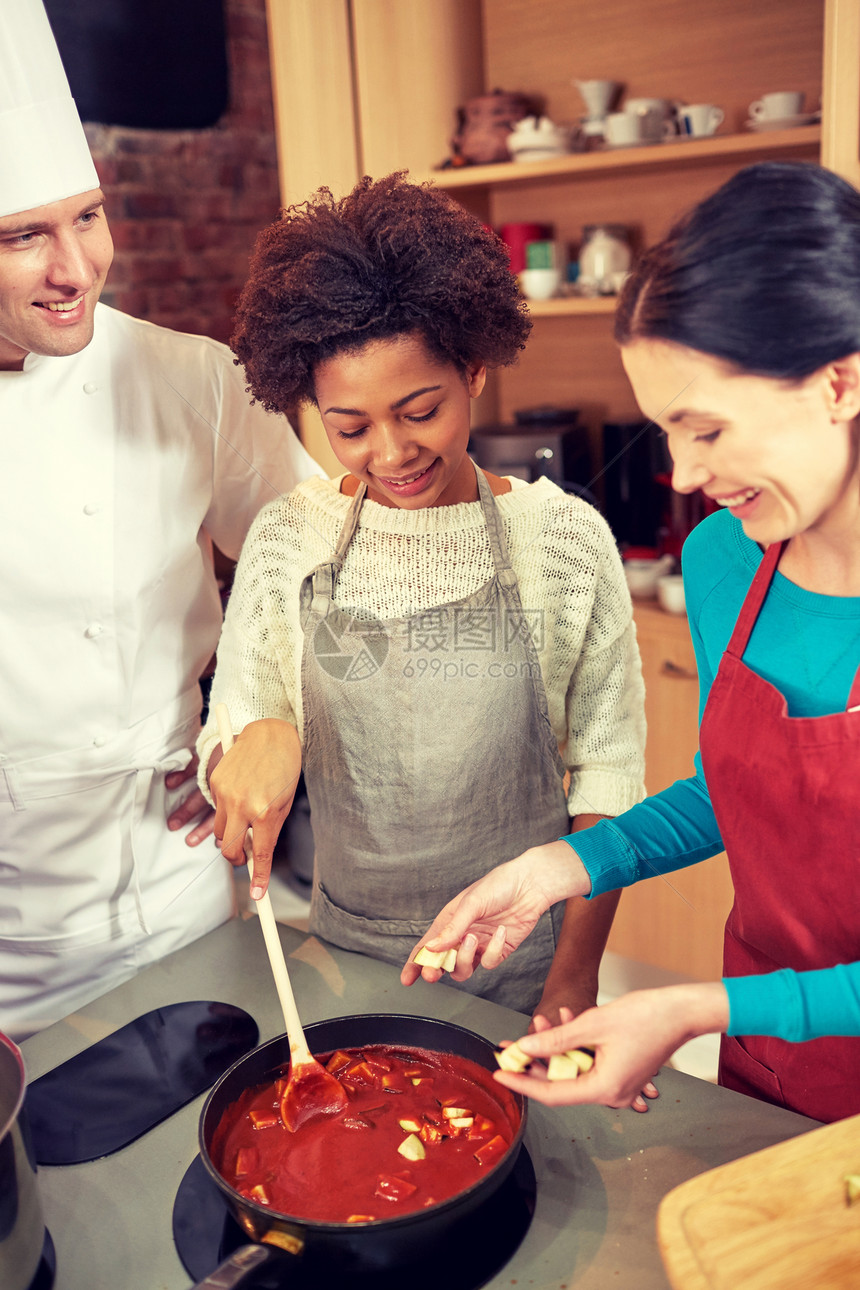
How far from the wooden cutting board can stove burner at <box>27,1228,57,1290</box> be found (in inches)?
17.3

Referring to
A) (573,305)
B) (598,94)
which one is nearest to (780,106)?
(598,94)

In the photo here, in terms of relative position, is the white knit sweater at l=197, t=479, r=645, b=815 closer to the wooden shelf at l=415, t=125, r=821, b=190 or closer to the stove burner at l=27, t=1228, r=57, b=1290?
the stove burner at l=27, t=1228, r=57, b=1290

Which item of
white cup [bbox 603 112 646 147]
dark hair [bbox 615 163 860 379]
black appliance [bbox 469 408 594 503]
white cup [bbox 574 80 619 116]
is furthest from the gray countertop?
white cup [bbox 574 80 619 116]

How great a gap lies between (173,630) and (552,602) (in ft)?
1.63

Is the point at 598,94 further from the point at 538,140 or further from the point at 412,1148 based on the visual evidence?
the point at 412,1148

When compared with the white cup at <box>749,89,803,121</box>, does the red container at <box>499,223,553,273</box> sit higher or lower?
lower

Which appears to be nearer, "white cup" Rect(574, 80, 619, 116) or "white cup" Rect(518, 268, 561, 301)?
"white cup" Rect(574, 80, 619, 116)

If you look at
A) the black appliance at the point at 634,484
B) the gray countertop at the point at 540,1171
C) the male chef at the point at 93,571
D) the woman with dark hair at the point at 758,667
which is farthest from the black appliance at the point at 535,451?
the gray countertop at the point at 540,1171

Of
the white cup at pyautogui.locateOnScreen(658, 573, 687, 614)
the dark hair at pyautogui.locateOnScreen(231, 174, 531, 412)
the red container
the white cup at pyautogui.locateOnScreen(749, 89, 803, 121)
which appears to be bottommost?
the white cup at pyautogui.locateOnScreen(658, 573, 687, 614)

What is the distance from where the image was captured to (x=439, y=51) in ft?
7.98

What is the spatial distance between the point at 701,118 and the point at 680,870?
4.94 feet

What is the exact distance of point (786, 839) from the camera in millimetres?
901

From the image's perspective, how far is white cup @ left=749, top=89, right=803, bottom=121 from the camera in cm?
204

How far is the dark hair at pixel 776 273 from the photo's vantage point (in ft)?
2.32
